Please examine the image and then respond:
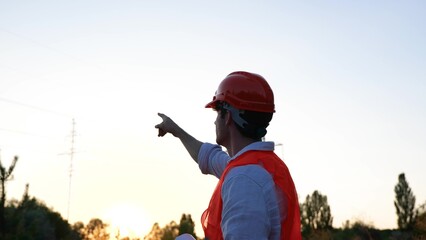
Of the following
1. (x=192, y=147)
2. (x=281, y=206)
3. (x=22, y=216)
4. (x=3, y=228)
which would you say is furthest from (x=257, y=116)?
(x=22, y=216)

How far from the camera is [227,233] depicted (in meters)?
3.02

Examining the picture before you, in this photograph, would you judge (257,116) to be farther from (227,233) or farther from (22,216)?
(22,216)

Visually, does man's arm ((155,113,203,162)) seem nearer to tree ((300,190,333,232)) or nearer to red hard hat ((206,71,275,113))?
red hard hat ((206,71,275,113))

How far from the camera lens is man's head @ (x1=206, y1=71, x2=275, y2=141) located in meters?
3.49

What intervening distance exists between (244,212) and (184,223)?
5074cm

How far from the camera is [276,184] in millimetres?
3223

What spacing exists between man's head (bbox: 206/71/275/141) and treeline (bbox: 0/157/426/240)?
2175 cm

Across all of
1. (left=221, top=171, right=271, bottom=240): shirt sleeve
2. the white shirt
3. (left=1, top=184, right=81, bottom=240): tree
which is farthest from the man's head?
(left=1, top=184, right=81, bottom=240): tree

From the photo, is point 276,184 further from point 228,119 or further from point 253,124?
point 228,119

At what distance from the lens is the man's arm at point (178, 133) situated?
5.25 metres

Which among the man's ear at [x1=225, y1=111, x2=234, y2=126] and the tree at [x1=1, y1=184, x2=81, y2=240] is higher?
the tree at [x1=1, y1=184, x2=81, y2=240]

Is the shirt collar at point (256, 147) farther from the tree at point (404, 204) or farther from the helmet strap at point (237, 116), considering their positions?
the tree at point (404, 204)

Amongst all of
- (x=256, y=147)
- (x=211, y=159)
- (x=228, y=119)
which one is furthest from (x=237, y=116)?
(x=211, y=159)

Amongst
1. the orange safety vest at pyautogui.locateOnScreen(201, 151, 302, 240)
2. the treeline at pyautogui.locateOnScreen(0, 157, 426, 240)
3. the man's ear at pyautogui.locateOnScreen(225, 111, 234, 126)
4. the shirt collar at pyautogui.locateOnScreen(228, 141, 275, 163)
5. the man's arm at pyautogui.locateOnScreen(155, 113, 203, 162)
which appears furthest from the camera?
the treeline at pyautogui.locateOnScreen(0, 157, 426, 240)
